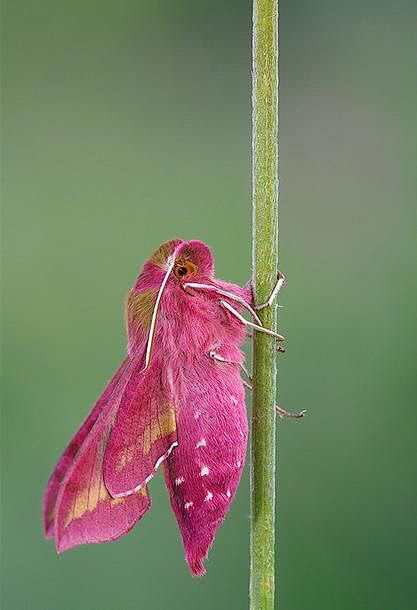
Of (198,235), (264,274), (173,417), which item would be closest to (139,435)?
(173,417)

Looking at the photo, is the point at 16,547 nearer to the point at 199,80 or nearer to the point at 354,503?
the point at 354,503

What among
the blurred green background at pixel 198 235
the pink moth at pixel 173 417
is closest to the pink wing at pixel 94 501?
the pink moth at pixel 173 417

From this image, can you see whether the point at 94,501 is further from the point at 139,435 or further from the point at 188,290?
the point at 188,290

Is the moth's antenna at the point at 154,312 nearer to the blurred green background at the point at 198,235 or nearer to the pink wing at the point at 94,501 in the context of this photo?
the pink wing at the point at 94,501

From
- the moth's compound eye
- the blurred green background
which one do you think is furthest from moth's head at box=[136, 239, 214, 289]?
the blurred green background

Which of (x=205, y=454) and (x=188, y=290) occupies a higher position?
(x=188, y=290)

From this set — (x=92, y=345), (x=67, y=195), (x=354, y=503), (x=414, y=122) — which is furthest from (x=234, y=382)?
(x=67, y=195)
